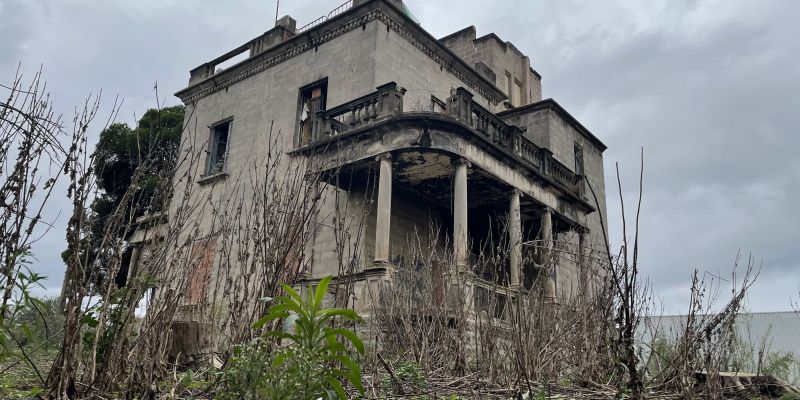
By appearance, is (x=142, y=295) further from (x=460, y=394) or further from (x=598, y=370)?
(x=598, y=370)

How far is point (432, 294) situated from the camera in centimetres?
670

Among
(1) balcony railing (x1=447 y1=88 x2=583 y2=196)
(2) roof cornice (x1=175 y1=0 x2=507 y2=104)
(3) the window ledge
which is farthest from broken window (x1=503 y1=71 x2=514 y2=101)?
(3) the window ledge

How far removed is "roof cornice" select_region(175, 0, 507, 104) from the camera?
16719 millimetres

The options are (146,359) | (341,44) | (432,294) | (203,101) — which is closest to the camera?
(146,359)

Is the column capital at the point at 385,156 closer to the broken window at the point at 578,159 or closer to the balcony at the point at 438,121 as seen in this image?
the balcony at the point at 438,121

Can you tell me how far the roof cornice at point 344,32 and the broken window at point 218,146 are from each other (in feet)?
4.51

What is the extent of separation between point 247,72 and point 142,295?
16440 millimetres

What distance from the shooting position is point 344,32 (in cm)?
1722

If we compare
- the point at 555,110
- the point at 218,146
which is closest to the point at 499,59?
the point at 555,110

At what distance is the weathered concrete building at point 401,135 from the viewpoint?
12977 mm

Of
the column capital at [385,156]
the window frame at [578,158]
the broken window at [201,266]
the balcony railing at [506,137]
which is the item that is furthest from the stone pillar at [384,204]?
the window frame at [578,158]

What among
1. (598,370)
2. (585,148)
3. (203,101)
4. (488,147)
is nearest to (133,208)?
Result: (598,370)

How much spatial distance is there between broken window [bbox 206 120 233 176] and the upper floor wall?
28.2ft

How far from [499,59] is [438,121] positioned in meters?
11.0
